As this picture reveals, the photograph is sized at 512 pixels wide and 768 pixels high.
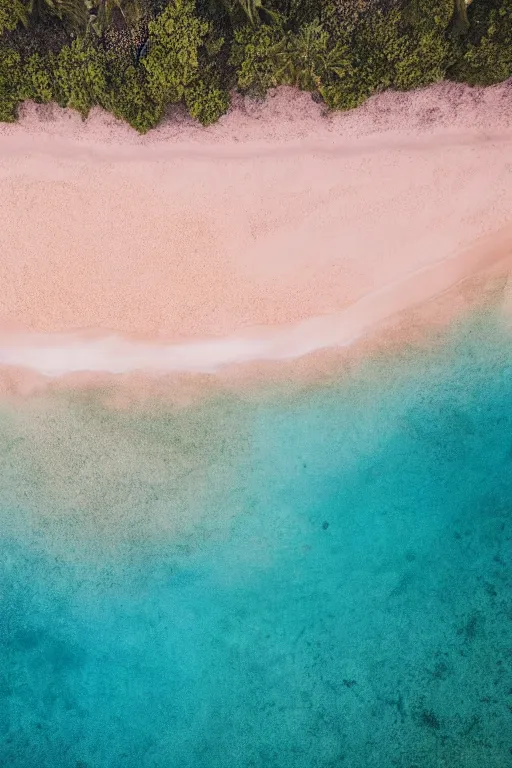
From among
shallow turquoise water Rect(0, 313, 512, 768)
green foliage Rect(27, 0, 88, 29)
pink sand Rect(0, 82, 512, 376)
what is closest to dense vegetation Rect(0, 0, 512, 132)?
green foliage Rect(27, 0, 88, 29)

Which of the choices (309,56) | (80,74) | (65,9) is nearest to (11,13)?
(65,9)

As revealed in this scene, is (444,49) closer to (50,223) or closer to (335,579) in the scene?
(50,223)

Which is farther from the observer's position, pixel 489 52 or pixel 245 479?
pixel 245 479

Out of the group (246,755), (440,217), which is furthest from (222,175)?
(246,755)

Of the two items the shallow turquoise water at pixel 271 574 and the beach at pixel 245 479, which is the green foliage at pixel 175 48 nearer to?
the beach at pixel 245 479

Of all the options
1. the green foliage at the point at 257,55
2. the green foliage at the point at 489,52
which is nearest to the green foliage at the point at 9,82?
the green foliage at the point at 257,55

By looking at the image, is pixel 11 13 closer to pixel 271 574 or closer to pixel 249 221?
pixel 249 221
